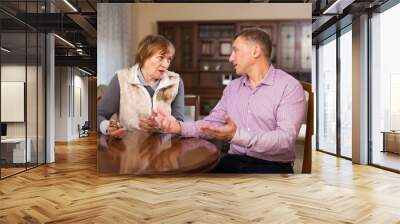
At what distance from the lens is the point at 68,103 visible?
14.1 meters

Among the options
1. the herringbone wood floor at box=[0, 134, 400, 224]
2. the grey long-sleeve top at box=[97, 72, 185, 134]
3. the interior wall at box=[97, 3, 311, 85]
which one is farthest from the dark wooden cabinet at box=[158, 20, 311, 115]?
the herringbone wood floor at box=[0, 134, 400, 224]

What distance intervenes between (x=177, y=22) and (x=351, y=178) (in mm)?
3307

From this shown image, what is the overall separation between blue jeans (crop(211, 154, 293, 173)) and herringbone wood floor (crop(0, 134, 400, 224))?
0.44ft

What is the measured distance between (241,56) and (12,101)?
3388 millimetres

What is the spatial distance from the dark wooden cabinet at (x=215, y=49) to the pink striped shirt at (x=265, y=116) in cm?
22

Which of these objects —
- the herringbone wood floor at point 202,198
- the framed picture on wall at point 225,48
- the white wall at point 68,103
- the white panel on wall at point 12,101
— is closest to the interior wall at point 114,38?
the framed picture on wall at point 225,48

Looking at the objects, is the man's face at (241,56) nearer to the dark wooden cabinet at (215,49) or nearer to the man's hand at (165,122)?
the dark wooden cabinet at (215,49)

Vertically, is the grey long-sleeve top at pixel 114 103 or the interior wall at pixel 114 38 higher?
the interior wall at pixel 114 38

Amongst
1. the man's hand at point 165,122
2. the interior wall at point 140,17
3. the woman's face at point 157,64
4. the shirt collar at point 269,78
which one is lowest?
the man's hand at point 165,122

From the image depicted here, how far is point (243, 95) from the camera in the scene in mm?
5879

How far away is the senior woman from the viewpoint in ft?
19.6

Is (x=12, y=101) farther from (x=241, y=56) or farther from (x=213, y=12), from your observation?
(x=241, y=56)

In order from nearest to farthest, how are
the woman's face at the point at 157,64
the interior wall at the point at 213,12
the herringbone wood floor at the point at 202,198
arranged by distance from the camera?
the herringbone wood floor at the point at 202,198 < the woman's face at the point at 157,64 < the interior wall at the point at 213,12

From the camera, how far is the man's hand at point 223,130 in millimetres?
5875
